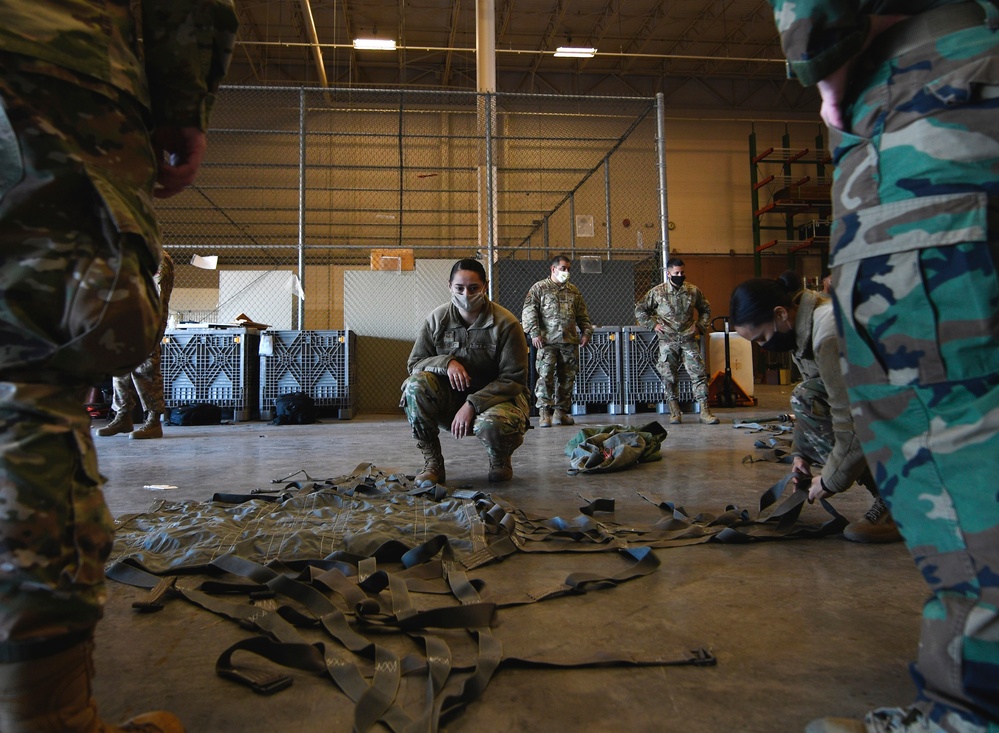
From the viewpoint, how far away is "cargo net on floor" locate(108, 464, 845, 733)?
1.17 metres

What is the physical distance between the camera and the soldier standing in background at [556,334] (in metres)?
6.96

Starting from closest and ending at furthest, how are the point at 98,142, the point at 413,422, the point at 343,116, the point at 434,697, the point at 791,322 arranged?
1. the point at 98,142
2. the point at 434,697
3. the point at 791,322
4. the point at 413,422
5. the point at 343,116

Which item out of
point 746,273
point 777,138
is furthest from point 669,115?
point 746,273

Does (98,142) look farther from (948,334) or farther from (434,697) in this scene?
(948,334)

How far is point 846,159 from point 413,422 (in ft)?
8.04

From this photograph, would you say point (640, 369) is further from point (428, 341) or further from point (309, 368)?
point (428, 341)

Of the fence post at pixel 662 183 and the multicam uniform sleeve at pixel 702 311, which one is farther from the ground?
the fence post at pixel 662 183

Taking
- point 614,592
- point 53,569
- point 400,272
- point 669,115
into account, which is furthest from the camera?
point 669,115

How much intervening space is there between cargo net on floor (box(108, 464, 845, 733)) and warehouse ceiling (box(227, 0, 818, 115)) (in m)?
11.4

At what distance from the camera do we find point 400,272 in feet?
29.1

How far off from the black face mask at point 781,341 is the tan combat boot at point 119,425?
539cm

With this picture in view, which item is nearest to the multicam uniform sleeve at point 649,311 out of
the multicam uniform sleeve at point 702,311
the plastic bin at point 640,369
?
the multicam uniform sleeve at point 702,311

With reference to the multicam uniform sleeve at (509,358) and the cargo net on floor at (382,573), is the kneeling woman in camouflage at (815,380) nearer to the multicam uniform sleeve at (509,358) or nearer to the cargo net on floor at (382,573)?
the cargo net on floor at (382,573)

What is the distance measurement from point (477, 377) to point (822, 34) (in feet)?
8.43
